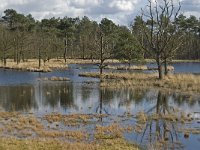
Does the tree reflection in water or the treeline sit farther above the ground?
the treeline

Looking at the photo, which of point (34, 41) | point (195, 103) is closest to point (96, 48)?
point (34, 41)

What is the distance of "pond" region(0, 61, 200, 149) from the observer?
24.3 metres

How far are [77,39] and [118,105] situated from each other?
120m

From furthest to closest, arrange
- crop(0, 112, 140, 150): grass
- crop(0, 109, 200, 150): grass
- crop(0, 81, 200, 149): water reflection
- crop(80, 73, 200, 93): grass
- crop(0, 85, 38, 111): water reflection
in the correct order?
1. crop(80, 73, 200, 93): grass
2. crop(0, 85, 38, 111): water reflection
3. crop(0, 81, 200, 149): water reflection
4. crop(0, 109, 200, 150): grass
5. crop(0, 112, 140, 150): grass

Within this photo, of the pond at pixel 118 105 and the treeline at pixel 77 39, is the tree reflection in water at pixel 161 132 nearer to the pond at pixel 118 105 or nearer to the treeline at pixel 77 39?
the pond at pixel 118 105

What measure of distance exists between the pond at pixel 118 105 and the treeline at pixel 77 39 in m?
15.5

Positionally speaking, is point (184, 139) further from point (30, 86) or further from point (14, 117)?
point (30, 86)

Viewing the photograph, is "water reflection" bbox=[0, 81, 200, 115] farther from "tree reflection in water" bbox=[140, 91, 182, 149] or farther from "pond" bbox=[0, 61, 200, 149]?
"tree reflection in water" bbox=[140, 91, 182, 149]

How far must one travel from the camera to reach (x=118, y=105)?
36938 mm

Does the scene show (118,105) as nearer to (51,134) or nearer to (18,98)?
(18,98)

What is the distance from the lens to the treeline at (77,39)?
77.1 meters

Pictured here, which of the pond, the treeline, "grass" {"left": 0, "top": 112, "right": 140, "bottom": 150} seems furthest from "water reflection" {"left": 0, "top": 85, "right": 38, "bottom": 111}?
the treeline

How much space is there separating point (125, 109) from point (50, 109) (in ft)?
21.2

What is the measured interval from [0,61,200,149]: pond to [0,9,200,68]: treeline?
15493 millimetres
